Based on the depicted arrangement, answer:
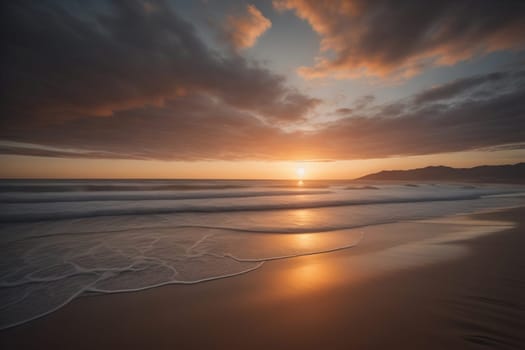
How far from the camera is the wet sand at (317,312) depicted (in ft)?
6.34

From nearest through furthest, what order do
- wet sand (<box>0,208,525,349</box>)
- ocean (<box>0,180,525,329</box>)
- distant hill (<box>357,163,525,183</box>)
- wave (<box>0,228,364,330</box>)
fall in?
wet sand (<box>0,208,525,349</box>), wave (<box>0,228,364,330</box>), ocean (<box>0,180,525,329</box>), distant hill (<box>357,163,525,183</box>)

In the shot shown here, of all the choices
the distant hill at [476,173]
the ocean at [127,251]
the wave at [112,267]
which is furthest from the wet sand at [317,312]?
the distant hill at [476,173]

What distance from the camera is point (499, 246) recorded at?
457 centimetres

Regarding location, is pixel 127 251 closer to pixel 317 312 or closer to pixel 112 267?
pixel 112 267

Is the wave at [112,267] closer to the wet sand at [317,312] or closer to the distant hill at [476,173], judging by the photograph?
the wet sand at [317,312]

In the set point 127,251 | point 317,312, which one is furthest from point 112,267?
point 317,312

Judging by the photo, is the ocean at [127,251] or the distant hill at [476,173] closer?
the ocean at [127,251]

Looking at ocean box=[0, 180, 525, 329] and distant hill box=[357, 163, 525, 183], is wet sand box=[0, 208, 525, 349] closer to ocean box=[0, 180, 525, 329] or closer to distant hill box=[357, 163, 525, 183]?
ocean box=[0, 180, 525, 329]

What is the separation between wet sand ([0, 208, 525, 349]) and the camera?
6.34 feet

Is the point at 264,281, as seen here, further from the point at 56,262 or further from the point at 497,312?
the point at 56,262

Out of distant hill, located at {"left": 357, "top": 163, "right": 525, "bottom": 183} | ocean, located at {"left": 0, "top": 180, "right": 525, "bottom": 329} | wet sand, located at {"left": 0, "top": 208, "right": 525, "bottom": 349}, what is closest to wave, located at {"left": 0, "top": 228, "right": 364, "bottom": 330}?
ocean, located at {"left": 0, "top": 180, "right": 525, "bottom": 329}

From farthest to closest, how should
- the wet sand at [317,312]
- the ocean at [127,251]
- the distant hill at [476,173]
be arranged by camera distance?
the distant hill at [476,173]
the ocean at [127,251]
the wet sand at [317,312]

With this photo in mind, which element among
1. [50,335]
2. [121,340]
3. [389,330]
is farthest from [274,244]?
[50,335]

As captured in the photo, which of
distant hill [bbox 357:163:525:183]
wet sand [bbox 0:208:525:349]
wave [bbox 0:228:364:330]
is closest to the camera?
wet sand [bbox 0:208:525:349]
